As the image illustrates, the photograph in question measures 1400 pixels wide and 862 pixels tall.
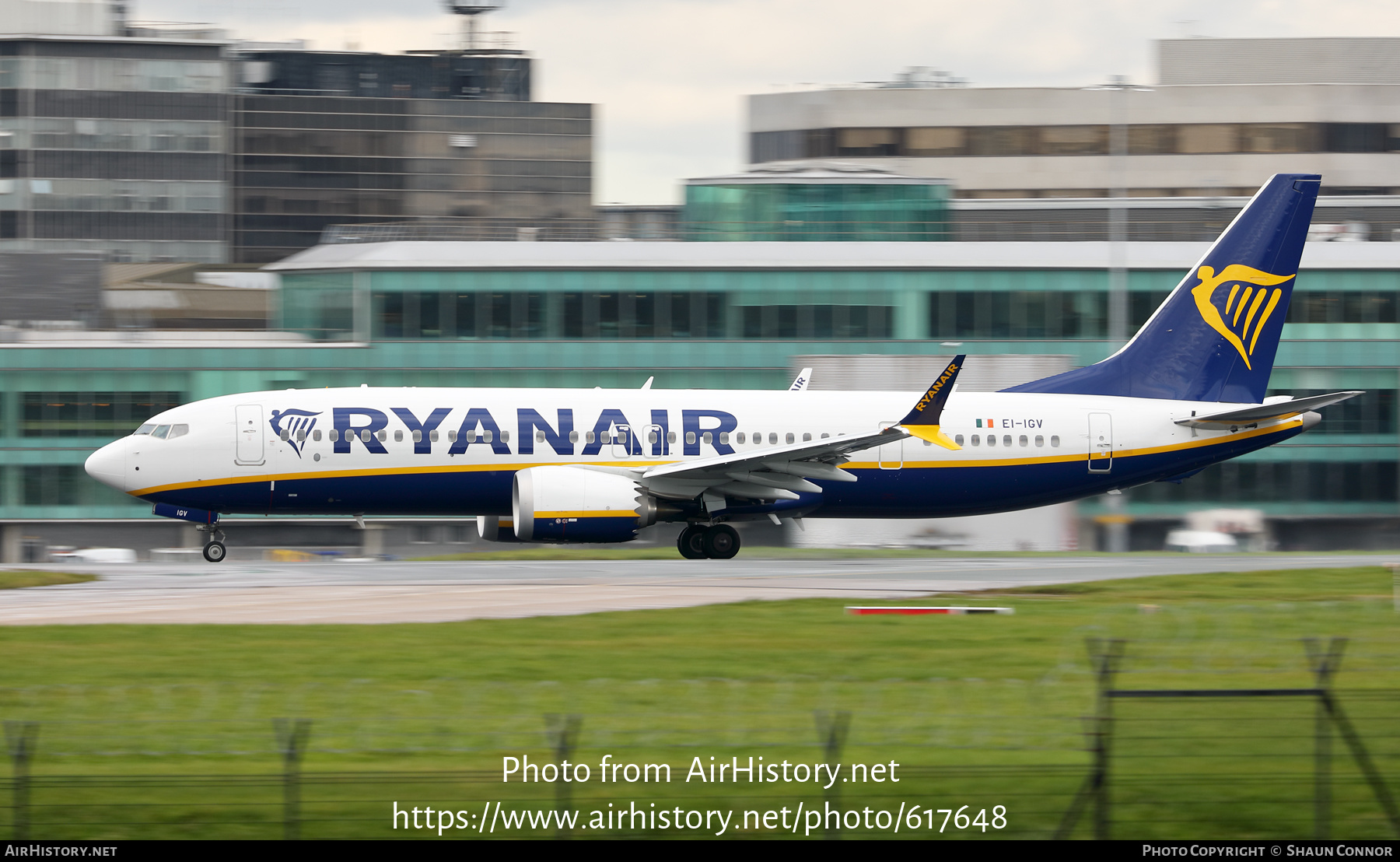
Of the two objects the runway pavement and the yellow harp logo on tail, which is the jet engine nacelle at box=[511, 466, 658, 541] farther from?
the yellow harp logo on tail

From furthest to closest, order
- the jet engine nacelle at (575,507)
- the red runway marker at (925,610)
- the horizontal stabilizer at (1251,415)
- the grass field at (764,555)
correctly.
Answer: the grass field at (764,555) < the horizontal stabilizer at (1251,415) < the jet engine nacelle at (575,507) < the red runway marker at (925,610)

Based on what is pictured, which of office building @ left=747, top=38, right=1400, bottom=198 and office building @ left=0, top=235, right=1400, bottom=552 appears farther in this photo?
office building @ left=747, top=38, right=1400, bottom=198

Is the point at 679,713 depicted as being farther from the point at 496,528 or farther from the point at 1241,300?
the point at 1241,300

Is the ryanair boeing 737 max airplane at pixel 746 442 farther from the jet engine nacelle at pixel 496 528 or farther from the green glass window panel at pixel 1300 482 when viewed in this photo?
the green glass window panel at pixel 1300 482

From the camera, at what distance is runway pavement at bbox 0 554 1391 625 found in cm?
2400

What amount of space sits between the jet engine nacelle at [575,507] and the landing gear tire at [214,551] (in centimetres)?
657

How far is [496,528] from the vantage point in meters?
35.1

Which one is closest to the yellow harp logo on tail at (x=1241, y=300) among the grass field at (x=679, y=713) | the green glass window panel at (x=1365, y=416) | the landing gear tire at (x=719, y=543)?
the landing gear tire at (x=719, y=543)

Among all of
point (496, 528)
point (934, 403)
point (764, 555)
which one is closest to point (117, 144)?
point (764, 555)

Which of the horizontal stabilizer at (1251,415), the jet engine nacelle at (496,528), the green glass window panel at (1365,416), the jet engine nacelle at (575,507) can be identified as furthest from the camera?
the green glass window panel at (1365,416)

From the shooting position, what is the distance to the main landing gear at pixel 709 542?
1412 inches

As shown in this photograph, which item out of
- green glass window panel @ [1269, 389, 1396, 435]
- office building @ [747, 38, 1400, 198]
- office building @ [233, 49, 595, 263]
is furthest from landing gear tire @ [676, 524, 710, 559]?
office building @ [233, 49, 595, 263]

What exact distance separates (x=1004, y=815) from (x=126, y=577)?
24.3 m

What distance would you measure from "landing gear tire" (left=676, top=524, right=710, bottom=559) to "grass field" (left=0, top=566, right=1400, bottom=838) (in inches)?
507
